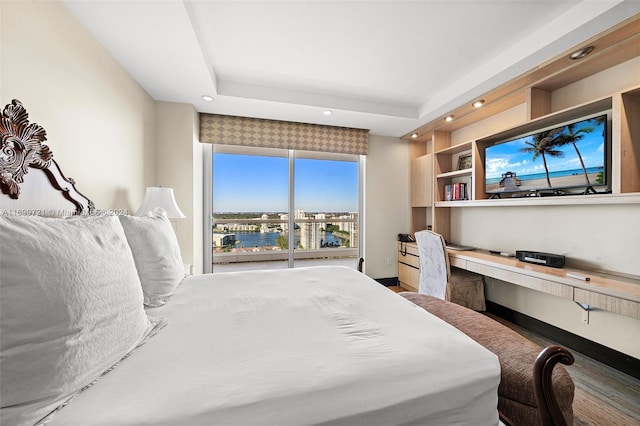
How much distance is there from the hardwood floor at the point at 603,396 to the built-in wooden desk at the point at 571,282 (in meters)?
0.60

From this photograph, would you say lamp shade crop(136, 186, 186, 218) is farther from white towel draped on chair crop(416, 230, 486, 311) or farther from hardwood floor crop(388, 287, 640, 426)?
hardwood floor crop(388, 287, 640, 426)

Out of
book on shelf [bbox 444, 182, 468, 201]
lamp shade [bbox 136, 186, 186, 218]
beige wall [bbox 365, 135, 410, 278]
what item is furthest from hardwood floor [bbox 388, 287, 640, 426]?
lamp shade [bbox 136, 186, 186, 218]

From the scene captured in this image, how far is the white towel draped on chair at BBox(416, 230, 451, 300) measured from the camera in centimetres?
274

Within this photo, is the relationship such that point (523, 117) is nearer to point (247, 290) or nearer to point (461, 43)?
point (461, 43)

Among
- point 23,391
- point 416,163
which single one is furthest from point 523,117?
point 23,391

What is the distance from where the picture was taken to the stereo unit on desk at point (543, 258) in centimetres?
223

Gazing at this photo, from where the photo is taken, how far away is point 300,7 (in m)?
1.81

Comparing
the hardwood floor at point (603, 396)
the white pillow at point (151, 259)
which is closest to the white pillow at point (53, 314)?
the white pillow at point (151, 259)

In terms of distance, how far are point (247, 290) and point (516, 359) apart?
1.44 m

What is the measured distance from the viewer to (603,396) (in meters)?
1.72

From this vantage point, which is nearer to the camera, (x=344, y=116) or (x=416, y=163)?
(x=344, y=116)

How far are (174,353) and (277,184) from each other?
10.3ft

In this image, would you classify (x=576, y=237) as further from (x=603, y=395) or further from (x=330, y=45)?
(x=330, y=45)

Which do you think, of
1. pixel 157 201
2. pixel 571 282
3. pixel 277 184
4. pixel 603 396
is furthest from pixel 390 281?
pixel 157 201
